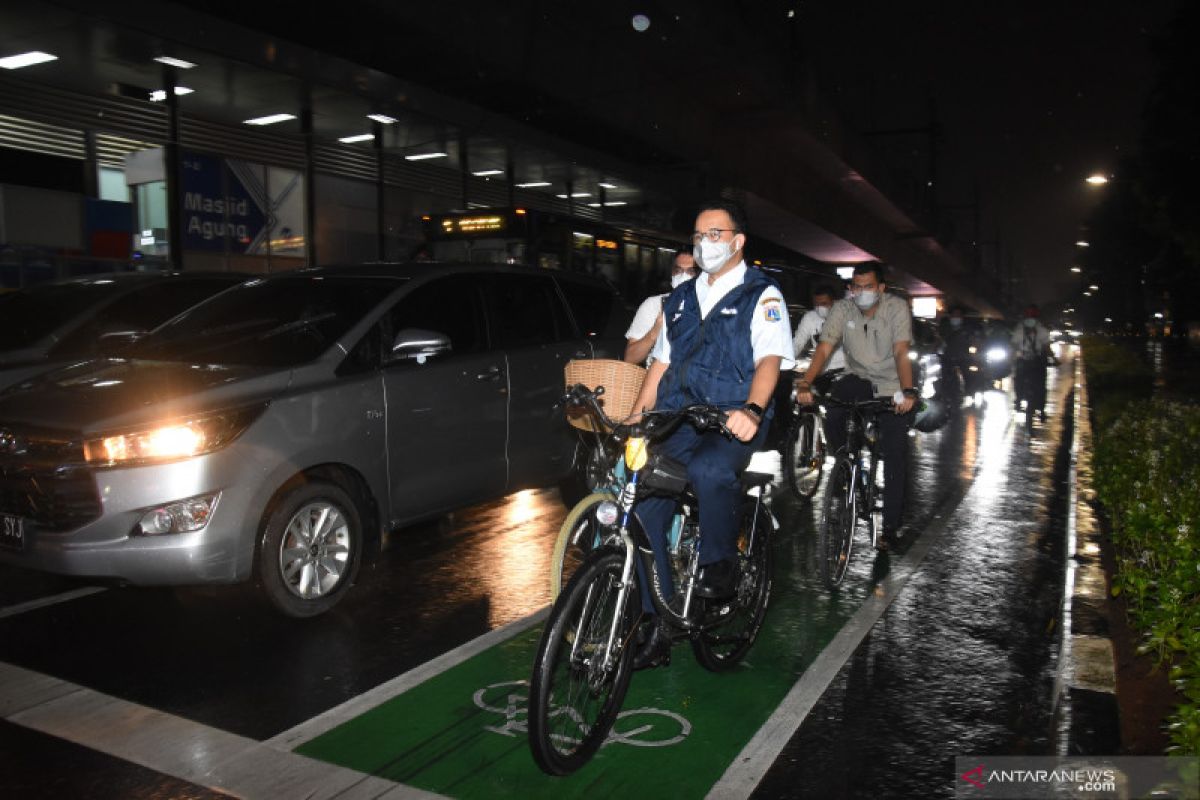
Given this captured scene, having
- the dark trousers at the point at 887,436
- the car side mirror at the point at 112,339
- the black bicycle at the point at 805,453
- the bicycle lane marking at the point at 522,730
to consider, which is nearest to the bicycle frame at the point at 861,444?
the dark trousers at the point at 887,436

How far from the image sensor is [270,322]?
5949mm

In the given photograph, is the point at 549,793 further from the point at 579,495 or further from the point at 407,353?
the point at 579,495

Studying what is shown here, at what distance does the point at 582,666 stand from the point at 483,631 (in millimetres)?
1853

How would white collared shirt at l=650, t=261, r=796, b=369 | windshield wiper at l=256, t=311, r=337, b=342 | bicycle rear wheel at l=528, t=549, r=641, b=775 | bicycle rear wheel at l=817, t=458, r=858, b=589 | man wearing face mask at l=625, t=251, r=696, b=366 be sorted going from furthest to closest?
man wearing face mask at l=625, t=251, r=696, b=366 < bicycle rear wheel at l=817, t=458, r=858, b=589 < windshield wiper at l=256, t=311, r=337, b=342 < white collared shirt at l=650, t=261, r=796, b=369 < bicycle rear wheel at l=528, t=549, r=641, b=775

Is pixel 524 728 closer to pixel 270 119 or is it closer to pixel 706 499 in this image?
pixel 706 499

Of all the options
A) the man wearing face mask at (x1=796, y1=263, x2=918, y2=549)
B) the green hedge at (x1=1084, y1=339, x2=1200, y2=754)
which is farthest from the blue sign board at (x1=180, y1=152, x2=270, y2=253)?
the green hedge at (x1=1084, y1=339, x2=1200, y2=754)

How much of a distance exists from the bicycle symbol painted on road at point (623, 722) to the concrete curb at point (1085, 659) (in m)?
1.52

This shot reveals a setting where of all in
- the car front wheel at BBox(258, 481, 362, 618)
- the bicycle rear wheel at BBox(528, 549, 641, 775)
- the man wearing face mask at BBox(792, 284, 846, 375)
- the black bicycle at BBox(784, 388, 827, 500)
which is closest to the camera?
the bicycle rear wheel at BBox(528, 549, 641, 775)

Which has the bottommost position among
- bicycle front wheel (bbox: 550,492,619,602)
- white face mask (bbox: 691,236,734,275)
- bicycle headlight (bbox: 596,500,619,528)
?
bicycle front wheel (bbox: 550,492,619,602)

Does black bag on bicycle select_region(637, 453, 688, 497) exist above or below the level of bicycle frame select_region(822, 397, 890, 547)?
above

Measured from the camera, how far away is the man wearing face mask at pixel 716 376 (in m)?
4.03

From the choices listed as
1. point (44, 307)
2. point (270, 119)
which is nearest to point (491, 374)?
point (44, 307)

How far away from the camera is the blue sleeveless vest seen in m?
4.16

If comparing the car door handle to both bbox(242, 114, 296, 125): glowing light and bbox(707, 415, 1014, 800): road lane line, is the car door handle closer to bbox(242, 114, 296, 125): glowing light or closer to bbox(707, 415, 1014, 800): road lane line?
bbox(707, 415, 1014, 800): road lane line
